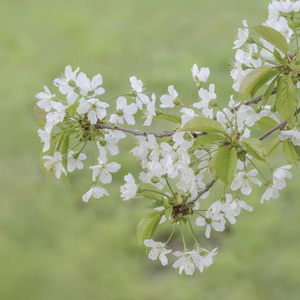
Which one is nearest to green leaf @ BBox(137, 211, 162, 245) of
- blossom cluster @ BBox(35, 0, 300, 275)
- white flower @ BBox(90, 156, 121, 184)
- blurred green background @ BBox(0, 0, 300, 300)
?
blossom cluster @ BBox(35, 0, 300, 275)

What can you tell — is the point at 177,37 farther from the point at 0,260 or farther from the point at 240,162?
the point at 240,162

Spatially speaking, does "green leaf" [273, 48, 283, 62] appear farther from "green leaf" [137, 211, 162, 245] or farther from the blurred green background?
the blurred green background

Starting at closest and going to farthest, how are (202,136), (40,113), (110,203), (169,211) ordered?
1. (202,136)
2. (169,211)
3. (40,113)
4. (110,203)

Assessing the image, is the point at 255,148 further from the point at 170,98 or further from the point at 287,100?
the point at 170,98

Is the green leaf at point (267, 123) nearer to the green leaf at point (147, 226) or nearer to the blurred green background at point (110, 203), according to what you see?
the green leaf at point (147, 226)

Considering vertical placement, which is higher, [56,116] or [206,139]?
[56,116]

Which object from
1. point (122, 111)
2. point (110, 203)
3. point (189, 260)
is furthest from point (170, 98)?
point (110, 203)

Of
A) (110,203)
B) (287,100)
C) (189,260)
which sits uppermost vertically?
(110,203)

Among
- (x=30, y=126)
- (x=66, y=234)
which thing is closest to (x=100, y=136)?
(x=66, y=234)
